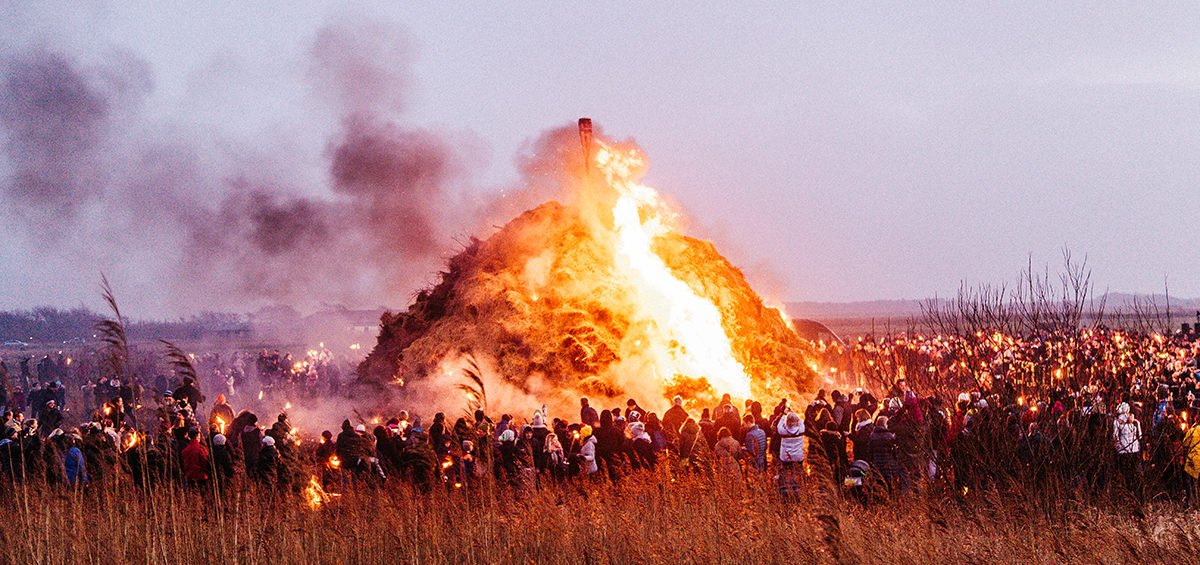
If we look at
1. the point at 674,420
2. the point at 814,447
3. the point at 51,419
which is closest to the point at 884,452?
the point at 814,447

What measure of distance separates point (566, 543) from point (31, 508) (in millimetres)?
6341

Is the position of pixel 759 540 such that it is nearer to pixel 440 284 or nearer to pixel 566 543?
pixel 566 543

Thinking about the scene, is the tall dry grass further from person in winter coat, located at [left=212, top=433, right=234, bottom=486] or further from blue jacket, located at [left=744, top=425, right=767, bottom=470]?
blue jacket, located at [left=744, top=425, right=767, bottom=470]

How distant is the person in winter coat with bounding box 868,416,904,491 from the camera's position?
12516 mm

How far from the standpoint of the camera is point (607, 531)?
928 centimetres

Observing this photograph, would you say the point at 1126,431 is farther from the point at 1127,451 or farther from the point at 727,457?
the point at 727,457

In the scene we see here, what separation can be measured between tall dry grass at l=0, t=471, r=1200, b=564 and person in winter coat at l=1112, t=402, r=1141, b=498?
24.5 inches

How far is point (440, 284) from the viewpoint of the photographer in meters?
26.0

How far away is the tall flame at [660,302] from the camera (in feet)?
73.5

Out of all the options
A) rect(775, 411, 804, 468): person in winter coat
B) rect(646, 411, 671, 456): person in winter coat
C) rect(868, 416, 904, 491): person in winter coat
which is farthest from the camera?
rect(646, 411, 671, 456): person in winter coat

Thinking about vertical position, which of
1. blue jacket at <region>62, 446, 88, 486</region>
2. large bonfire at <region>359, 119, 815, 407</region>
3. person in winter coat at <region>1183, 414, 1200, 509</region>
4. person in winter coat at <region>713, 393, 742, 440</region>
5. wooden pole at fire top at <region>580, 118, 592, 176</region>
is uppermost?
wooden pole at fire top at <region>580, 118, 592, 176</region>

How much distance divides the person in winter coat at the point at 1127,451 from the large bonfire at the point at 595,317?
1100 cm

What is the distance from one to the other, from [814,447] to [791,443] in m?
0.34

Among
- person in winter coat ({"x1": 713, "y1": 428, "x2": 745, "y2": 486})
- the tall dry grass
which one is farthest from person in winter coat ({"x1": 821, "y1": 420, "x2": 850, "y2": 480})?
the tall dry grass
